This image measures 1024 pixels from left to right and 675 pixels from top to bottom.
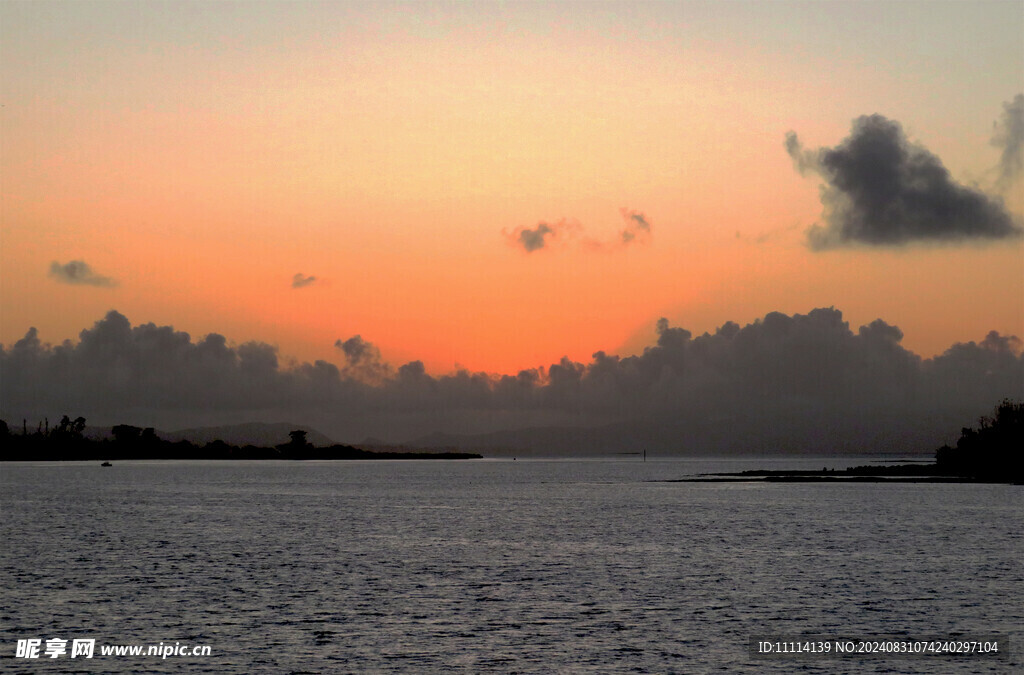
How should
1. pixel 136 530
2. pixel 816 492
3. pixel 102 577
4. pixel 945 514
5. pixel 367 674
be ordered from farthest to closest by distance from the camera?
pixel 816 492
pixel 945 514
pixel 136 530
pixel 102 577
pixel 367 674

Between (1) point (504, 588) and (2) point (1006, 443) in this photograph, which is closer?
(1) point (504, 588)

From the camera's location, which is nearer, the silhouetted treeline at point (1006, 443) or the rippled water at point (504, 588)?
the rippled water at point (504, 588)

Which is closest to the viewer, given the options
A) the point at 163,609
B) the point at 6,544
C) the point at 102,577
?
the point at 163,609

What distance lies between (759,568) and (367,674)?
40.3 m

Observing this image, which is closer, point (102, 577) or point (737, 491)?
point (102, 577)

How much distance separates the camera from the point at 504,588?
60.6m

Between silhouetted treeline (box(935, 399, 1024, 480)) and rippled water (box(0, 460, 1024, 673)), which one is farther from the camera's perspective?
silhouetted treeline (box(935, 399, 1024, 480))

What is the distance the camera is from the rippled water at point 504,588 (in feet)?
138

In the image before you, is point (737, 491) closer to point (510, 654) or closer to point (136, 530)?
point (136, 530)

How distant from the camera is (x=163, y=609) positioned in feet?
174

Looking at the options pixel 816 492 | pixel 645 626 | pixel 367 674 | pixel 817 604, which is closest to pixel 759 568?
pixel 817 604

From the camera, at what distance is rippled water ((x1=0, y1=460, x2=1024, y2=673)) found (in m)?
42.1

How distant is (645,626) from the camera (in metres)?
48.2

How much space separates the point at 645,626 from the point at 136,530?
7362 centimetres
